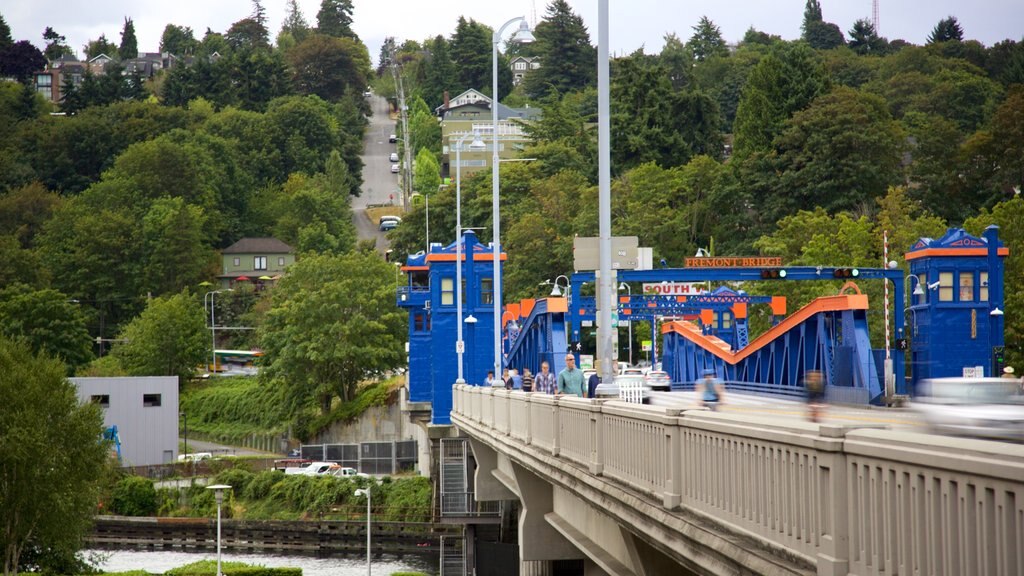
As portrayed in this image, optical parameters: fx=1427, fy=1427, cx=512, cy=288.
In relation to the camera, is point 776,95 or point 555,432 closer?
point 555,432

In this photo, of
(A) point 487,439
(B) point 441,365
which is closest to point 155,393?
(B) point 441,365

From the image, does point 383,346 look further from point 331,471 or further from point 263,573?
point 263,573

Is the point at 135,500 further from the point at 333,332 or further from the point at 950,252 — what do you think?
the point at 950,252

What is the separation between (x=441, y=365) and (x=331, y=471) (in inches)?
927

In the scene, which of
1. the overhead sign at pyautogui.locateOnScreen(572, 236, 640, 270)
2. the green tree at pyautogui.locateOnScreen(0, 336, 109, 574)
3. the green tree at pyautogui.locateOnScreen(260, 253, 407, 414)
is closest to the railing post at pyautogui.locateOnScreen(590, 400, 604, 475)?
the overhead sign at pyautogui.locateOnScreen(572, 236, 640, 270)

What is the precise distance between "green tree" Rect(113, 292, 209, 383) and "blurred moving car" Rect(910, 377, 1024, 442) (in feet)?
339

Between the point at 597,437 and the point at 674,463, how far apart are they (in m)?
3.96

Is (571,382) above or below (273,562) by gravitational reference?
above

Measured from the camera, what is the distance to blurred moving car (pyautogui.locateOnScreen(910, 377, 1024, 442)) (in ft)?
33.0

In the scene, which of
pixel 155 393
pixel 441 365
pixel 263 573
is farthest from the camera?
pixel 155 393

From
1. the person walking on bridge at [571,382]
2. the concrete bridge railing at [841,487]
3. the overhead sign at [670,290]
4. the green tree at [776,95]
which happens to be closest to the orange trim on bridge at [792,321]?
the overhead sign at [670,290]

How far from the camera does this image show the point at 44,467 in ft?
A: 149

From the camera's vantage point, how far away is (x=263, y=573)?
5119 centimetres

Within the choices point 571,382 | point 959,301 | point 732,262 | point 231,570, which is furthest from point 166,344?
point 571,382
